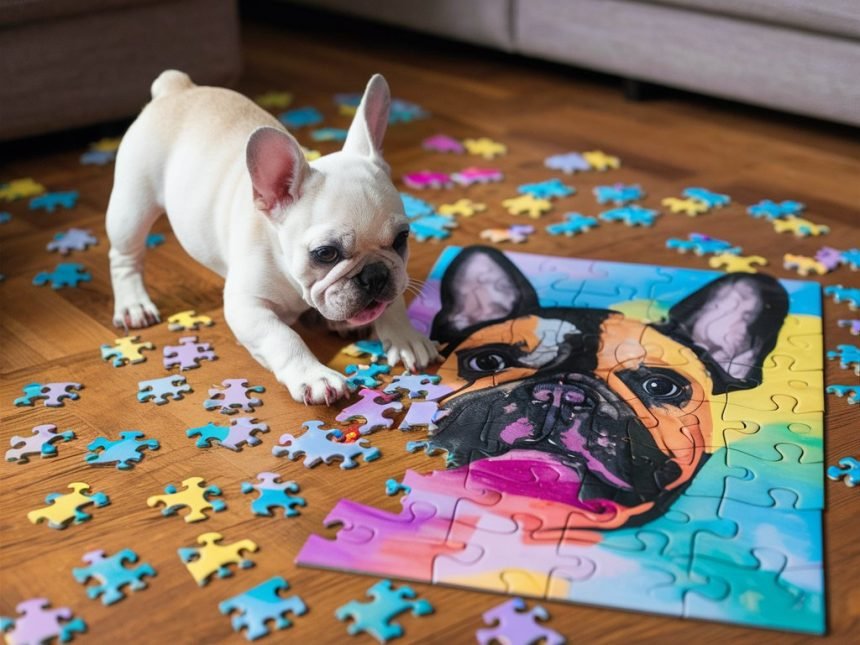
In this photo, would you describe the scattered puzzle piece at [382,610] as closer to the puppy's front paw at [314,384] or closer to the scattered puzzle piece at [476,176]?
the puppy's front paw at [314,384]

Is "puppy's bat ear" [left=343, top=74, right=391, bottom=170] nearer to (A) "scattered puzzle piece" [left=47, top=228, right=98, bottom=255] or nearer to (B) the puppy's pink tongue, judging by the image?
(B) the puppy's pink tongue

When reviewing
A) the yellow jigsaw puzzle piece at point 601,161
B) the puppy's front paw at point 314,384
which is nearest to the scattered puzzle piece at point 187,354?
the puppy's front paw at point 314,384

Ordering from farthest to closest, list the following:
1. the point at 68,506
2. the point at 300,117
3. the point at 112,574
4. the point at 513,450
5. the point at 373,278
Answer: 1. the point at 300,117
2. the point at 373,278
3. the point at 513,450
4. the point at 68,506
5. the point at 112,574

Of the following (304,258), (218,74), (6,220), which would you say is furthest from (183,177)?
(218,74)

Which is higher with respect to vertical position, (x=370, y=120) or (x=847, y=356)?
(x=370, y=120)

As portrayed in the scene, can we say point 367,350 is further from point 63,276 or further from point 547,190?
point 547,190

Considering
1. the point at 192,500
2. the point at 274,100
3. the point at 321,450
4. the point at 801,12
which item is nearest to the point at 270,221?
the point at 321,450
